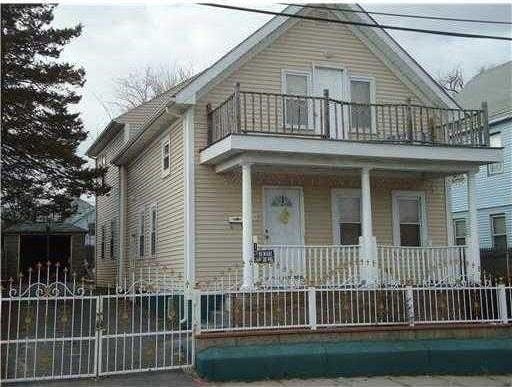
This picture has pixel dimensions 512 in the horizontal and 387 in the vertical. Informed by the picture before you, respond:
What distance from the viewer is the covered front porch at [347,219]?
12.6m

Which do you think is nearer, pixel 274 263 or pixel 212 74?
pixel 274 263

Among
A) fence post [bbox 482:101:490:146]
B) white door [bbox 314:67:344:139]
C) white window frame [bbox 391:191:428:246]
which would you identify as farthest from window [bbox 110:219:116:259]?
fence post [bbox 482:101:490:146]

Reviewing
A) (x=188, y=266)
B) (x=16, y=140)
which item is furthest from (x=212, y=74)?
(x=16, y=140)

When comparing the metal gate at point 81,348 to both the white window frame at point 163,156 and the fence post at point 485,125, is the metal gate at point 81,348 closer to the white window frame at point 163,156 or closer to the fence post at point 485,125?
the white window frame at point 163,156

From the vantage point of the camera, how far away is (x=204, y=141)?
13867mm

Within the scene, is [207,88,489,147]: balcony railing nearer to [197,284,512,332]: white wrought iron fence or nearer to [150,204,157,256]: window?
[197,284,512,332]: white wrought iron fence

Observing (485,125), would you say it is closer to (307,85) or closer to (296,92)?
(307,85)

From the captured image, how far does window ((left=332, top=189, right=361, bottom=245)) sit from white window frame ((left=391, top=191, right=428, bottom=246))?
0.96m

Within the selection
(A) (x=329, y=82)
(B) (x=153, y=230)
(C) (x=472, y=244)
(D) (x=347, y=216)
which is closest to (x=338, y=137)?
(A) (x=329, y=82)

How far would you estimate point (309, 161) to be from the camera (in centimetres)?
1293

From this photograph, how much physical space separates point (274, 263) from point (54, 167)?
7490 millimetres

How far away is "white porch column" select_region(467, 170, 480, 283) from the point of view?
13.4 metres

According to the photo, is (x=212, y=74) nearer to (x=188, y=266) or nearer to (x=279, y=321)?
(x=188, y=266)

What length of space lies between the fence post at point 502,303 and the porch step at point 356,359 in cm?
92
